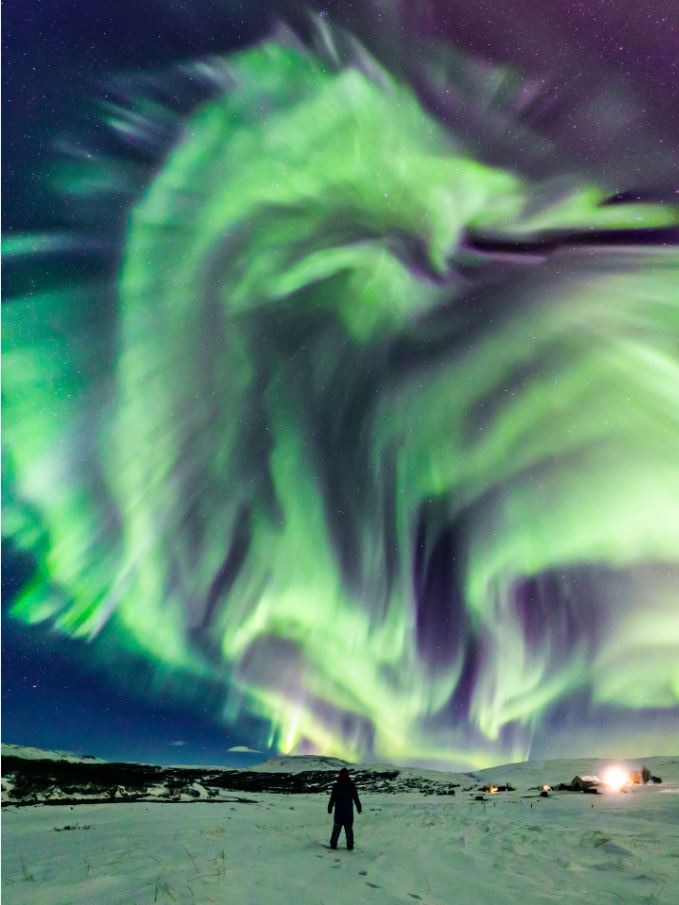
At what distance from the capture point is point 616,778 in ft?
146

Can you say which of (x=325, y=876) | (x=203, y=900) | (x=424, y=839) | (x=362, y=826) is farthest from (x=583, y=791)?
(x=203, y=900)

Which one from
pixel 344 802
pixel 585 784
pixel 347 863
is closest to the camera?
pixel 347 863

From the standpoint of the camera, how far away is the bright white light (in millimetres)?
42938

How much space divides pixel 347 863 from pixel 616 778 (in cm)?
4165

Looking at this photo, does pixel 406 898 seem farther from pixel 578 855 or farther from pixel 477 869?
pixel 578 855

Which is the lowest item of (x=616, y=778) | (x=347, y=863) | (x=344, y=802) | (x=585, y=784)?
(x=347, y=863)

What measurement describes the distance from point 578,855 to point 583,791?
3357 cm

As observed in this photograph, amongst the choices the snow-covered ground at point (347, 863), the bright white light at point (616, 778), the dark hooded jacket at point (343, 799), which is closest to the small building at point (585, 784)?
the bright white light at point (616, 778)

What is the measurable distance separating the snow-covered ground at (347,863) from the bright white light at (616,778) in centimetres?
2477

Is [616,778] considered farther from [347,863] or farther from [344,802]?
[347,863]

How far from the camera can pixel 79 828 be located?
20.0 metres

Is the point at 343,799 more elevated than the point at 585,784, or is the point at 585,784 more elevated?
the point at 585,784

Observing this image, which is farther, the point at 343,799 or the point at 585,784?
the point at 585,784

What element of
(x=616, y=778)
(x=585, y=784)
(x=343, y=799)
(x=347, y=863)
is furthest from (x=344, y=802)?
(x=616, y=778)
